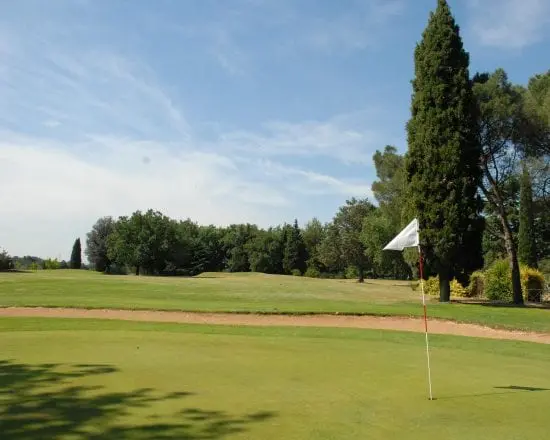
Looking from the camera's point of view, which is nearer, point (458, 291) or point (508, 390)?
point (508, 390)

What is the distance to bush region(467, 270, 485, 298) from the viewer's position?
36.6m

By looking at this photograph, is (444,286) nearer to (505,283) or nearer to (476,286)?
(505,283)

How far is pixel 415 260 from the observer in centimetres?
2966

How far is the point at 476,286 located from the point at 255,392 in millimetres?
33746

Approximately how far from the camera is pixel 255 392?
282 inches

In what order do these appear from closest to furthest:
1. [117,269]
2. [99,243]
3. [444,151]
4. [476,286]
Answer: [444,151]
[476,286]
[117,269]
[99,243]

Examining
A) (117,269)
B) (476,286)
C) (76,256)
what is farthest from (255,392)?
(76,256)

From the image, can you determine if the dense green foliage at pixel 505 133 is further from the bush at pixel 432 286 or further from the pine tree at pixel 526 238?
the pine tree at pixel 526 238

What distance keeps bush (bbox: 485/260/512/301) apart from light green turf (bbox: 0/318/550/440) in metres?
22.8

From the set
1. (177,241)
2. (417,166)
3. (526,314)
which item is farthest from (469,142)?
(177,241)

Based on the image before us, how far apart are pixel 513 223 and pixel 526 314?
41.5m

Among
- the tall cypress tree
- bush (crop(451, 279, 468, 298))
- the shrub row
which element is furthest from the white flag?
bush (crop(451, 279, 468, 298))

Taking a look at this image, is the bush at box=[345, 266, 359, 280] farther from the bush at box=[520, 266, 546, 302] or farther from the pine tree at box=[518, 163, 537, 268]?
the bush at box=[520, 266, 546, 302]

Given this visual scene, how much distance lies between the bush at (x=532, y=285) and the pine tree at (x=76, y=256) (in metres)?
74.8
